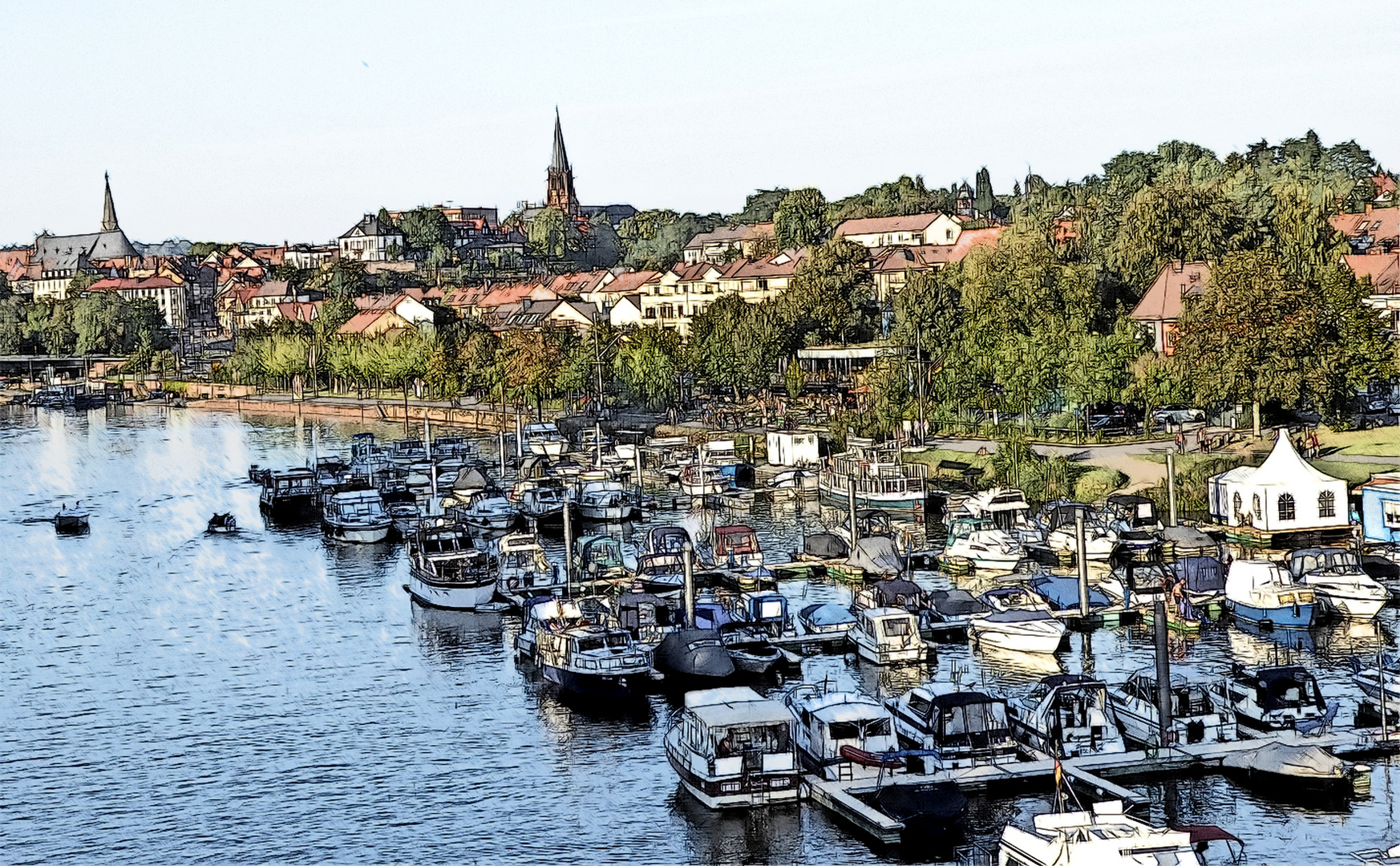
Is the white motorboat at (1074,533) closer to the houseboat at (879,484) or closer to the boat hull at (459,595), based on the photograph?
→ the houseboat at (879,484)

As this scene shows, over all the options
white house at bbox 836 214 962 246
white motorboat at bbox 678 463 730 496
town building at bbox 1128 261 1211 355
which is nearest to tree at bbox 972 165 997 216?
white house at bbox 836 214 962 246

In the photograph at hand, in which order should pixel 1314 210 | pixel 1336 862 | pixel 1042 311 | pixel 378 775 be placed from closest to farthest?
pixel 1336 862
pixel 378 775
pixel 1042 311
pixel 1314 210

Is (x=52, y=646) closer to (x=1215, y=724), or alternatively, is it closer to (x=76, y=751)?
(x=76, y=751)

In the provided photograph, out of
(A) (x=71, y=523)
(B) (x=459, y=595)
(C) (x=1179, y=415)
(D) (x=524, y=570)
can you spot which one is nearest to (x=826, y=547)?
(D) (x=524, y=570)

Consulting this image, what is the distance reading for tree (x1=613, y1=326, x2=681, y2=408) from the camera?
282 ft

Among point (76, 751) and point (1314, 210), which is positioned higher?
point (1314, 210)

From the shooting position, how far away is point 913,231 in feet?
401

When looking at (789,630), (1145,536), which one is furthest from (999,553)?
(789,630)

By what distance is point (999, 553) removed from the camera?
1736 inches

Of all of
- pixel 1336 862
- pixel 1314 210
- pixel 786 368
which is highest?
pixel 1314 210

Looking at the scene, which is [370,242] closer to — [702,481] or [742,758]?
[702,481]

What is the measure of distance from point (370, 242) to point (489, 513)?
14124 cm

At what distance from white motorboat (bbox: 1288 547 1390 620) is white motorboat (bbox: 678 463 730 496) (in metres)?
23.8

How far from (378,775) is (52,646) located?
15042 millimetres
